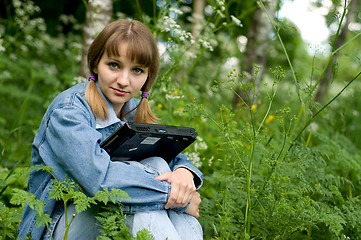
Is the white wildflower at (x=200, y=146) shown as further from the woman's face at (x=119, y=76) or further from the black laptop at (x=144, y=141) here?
the woman's face at (x=119, y=76)

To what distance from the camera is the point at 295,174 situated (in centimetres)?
216

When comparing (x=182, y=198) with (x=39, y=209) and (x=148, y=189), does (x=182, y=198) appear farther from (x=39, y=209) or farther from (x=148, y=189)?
(x=39, y=209)

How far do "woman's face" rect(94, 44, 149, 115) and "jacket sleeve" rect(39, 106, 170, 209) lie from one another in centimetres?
22

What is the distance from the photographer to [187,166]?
6.71 ft

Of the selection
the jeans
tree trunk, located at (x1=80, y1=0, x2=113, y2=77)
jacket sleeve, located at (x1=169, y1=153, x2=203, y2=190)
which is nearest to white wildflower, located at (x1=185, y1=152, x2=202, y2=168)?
jacket sleeve, located at (x1=169, y1=153, x2=203, y2=190)

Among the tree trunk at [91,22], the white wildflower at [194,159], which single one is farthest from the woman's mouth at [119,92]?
the tree trunk at [91,22]

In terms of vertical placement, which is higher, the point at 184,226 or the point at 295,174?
the point at 295,174

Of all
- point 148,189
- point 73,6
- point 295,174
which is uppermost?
point 295,174

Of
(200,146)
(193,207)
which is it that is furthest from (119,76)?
(200,146)

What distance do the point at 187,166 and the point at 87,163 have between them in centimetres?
57

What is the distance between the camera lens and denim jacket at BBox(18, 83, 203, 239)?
5.43ft

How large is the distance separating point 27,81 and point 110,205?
195 inches

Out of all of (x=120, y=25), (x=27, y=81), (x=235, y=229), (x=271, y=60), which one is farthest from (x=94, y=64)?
(x=271, y=60)

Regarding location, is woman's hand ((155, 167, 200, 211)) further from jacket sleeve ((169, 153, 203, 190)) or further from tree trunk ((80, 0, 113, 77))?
tree trunk ((80, 0, 113, 77))
